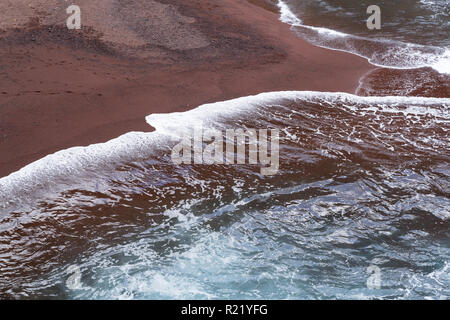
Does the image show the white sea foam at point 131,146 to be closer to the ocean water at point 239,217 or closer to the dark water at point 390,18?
the ocean water at point 239,217

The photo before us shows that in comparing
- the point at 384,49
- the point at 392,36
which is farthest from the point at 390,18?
the point at 384,49

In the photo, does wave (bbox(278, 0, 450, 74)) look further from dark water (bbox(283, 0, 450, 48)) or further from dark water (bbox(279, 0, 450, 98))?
dark water (bbox(283, 0, 450, 48))

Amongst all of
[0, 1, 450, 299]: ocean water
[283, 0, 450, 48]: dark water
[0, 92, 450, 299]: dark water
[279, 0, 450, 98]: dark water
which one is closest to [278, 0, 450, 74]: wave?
[279, 0, 450, 98]: dark water

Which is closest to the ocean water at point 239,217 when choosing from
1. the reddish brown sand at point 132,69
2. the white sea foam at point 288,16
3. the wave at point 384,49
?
the reddish brown sand at point 132,69

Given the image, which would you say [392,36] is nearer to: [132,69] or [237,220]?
[132,69]

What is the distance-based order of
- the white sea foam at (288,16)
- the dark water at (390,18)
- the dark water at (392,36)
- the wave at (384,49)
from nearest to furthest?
1. the dark water at (392,36)
2. the wave at (384,49)
3. the dark water at (390,18)
4. the white sea foam at (288,16)

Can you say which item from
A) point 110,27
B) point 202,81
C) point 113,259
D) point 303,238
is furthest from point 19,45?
point 303,238
